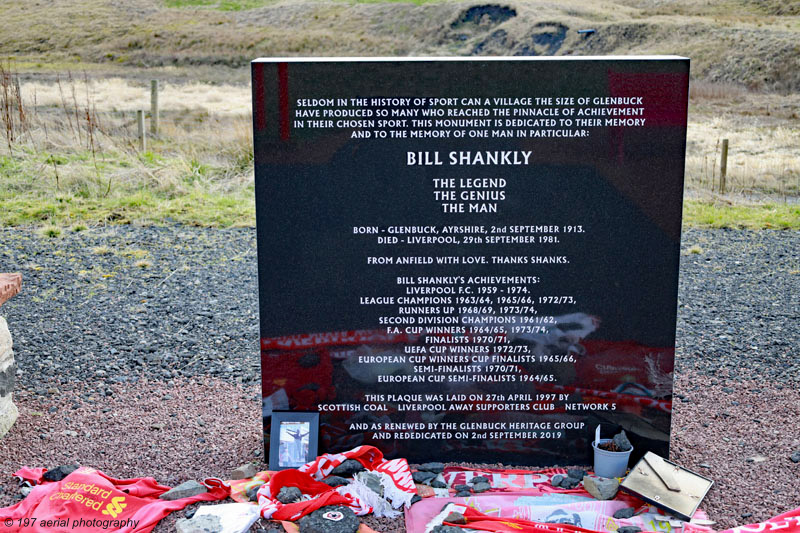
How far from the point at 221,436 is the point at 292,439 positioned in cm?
66

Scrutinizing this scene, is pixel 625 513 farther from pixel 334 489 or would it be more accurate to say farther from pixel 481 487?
pixel 334 489

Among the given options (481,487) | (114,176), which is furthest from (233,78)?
(481,487)

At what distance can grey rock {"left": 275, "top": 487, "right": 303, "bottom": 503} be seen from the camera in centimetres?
353

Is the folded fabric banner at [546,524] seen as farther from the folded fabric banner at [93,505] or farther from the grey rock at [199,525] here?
the folded fabric banner at [93,505]

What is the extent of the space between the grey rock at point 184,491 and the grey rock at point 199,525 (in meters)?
0.26

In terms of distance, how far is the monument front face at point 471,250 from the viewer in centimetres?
367

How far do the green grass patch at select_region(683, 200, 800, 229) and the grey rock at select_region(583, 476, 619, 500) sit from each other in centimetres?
737

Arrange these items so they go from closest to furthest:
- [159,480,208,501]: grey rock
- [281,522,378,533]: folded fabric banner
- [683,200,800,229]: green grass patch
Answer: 1. [281,522,378,533]: folded fabric banner
2. [159,480,208,501]: grey rock
3. [683,200,800,229]: green grass patch

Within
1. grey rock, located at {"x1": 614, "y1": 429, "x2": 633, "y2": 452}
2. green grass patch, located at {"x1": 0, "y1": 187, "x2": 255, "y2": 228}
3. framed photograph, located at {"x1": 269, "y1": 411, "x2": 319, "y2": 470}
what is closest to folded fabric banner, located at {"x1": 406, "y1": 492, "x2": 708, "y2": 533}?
grey rock, located at {"x1": 614, "y1": 429, "x2": 633, "y2": 452}

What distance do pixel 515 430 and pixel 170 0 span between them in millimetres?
75469

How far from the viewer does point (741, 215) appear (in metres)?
10.9

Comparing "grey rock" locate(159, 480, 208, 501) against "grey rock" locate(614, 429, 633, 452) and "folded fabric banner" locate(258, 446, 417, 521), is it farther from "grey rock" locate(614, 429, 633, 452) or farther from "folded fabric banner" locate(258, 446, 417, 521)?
"grey rock" locate(614, 429, 633, 452)

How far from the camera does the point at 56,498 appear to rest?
11.3 ft

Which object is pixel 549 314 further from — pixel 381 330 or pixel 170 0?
pixel 170 0
